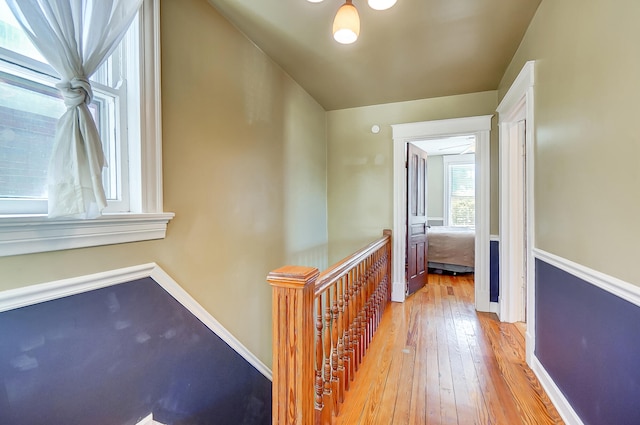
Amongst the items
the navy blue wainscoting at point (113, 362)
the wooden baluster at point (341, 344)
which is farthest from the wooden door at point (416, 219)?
the navy blue wainscoting at point (113, 362)

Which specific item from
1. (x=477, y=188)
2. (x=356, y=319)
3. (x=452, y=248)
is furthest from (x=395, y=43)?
(x=452, y=248)

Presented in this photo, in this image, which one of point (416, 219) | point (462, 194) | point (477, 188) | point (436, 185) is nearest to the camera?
point (477, 188)

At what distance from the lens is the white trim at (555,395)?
147 cm

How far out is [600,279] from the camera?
1247mm

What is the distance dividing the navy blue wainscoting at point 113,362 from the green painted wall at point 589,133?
2149mm

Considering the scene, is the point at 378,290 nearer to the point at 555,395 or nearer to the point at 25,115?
the point at 555,395

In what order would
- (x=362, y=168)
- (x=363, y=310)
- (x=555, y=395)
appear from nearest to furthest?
(x=555, y=395), (x=363, y=310), (x=362, y=168)

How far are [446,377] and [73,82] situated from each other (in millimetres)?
2640

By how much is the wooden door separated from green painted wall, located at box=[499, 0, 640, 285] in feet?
6.12

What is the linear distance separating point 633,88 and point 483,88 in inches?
96.5

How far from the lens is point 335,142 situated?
156 inches

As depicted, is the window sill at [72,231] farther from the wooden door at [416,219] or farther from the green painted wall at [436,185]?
the green painted wall at [436,185]

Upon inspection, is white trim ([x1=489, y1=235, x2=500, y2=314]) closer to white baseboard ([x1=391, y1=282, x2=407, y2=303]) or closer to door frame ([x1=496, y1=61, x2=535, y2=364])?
door frame ([x1=496, y1=61, x2=535, y2=364])

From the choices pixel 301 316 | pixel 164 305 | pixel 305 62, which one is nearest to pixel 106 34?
pixel 164 305
